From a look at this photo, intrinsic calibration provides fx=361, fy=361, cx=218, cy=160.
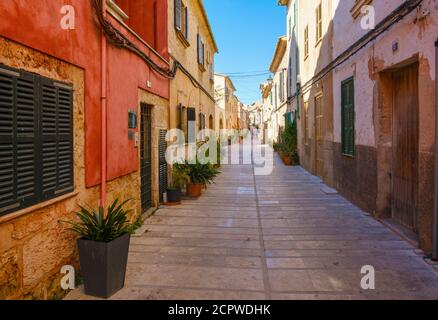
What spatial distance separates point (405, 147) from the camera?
538cm

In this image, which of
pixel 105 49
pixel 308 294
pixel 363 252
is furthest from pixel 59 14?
pixel 363 252

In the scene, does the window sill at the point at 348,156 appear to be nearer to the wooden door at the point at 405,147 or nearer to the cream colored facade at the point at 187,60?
the wooden door at the point at 405,147

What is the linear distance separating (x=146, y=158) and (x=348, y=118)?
14.3 ft

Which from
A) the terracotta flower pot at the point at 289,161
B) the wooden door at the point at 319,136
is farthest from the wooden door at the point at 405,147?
the terracotta flower pot at the point at 289,161

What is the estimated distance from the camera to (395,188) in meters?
5.78

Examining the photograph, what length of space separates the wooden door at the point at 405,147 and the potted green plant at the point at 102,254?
13.3 ft

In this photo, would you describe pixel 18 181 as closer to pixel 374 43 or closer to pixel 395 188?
pixel 395 188

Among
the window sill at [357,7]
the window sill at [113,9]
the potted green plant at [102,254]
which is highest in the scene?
the window sill at [357,7]

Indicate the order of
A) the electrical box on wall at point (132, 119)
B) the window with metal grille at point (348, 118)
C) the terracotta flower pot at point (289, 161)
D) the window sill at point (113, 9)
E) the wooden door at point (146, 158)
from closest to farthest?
1. the window sill at point (113, 9)
2. the electrical box on wall at point (132, 119)
3. the wooden door at point (146, 158)
4. the window with metal grille at point (348, 118)
5. the terracotta flower pot at point (289, 161)

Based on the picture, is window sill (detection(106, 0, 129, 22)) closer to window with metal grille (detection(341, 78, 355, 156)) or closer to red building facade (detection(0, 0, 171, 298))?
red building facade (detection(0, 0, 171, 298))

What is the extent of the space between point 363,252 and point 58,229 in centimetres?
356

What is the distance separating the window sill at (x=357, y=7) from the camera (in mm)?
6312

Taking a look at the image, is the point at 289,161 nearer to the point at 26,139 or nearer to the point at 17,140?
the point at 26,139

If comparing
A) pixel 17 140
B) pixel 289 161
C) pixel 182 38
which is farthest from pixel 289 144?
pixel 17 140
